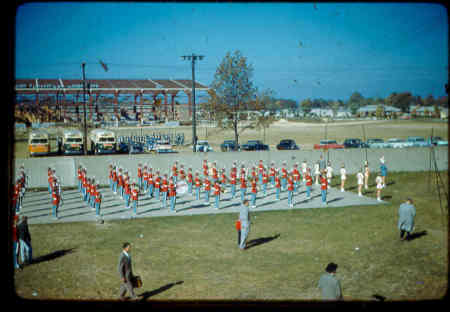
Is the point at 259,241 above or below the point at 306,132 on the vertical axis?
below

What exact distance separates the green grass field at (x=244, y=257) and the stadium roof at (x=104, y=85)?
14477 mm

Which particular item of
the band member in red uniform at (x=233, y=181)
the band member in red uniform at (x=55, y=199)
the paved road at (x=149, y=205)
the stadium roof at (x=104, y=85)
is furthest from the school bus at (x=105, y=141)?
the band member in red uniform at (x=55, y=199)

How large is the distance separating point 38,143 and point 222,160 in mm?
13733

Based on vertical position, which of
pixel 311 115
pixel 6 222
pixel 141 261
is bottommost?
pixel 141 261

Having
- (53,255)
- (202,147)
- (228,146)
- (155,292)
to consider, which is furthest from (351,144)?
(155,292)

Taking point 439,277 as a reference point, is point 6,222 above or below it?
above

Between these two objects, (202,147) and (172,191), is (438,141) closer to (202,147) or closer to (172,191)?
(202,147)

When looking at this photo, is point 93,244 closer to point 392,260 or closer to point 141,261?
point 141,261

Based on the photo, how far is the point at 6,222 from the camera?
393cm

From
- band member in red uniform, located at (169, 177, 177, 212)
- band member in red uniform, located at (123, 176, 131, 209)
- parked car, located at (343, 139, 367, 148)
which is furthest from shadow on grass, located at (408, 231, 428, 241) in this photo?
parked car, located at (343, 139, 367, 148)

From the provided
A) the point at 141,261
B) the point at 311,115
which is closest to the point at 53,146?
the point at 311,115

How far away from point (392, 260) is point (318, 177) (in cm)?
1186

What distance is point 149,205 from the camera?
14.9 metres

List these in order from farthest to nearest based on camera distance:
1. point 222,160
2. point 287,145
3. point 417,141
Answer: point 287,145, point 417,141, point 222,160
